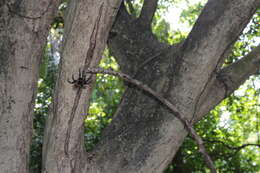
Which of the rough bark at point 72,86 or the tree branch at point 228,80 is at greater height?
the tree branch at point 228,80

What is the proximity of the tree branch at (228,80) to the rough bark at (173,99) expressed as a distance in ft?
0.67

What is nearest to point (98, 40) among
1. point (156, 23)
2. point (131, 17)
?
point (131, 17)

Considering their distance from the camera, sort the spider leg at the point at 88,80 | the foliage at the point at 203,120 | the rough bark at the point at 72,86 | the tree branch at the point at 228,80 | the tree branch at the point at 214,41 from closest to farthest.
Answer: the rough bark at the point at 72,86
the spider leg at the point at 88,80
the tree branch at the point at 214,41
the tree branch at the point at 228,80
the foliage at the point at 203,120

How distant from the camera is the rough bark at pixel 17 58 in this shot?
180cm

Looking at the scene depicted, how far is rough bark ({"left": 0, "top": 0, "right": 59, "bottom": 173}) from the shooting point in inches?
70.9

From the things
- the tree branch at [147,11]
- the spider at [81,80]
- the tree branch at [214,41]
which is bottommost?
the spider at [81,80]

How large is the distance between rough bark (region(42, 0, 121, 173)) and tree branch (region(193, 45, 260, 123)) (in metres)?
0.97

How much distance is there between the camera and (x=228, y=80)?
8.39ft

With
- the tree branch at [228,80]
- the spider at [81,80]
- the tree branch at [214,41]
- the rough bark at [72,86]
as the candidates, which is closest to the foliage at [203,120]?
the tree branch at [228,80]

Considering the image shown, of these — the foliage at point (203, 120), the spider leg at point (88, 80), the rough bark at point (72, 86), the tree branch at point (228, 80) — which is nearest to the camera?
the rough bark at point (72, 86)

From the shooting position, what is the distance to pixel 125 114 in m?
2.34

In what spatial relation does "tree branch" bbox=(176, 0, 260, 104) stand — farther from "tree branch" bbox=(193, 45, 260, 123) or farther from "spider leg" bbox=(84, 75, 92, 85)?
"spider leg" bbox=(84, 75, 92, 85)

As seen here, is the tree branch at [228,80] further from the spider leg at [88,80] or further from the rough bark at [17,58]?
the rough bark at [17,58]

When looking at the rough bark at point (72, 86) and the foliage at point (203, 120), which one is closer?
the rough bark at point (72, 86)
